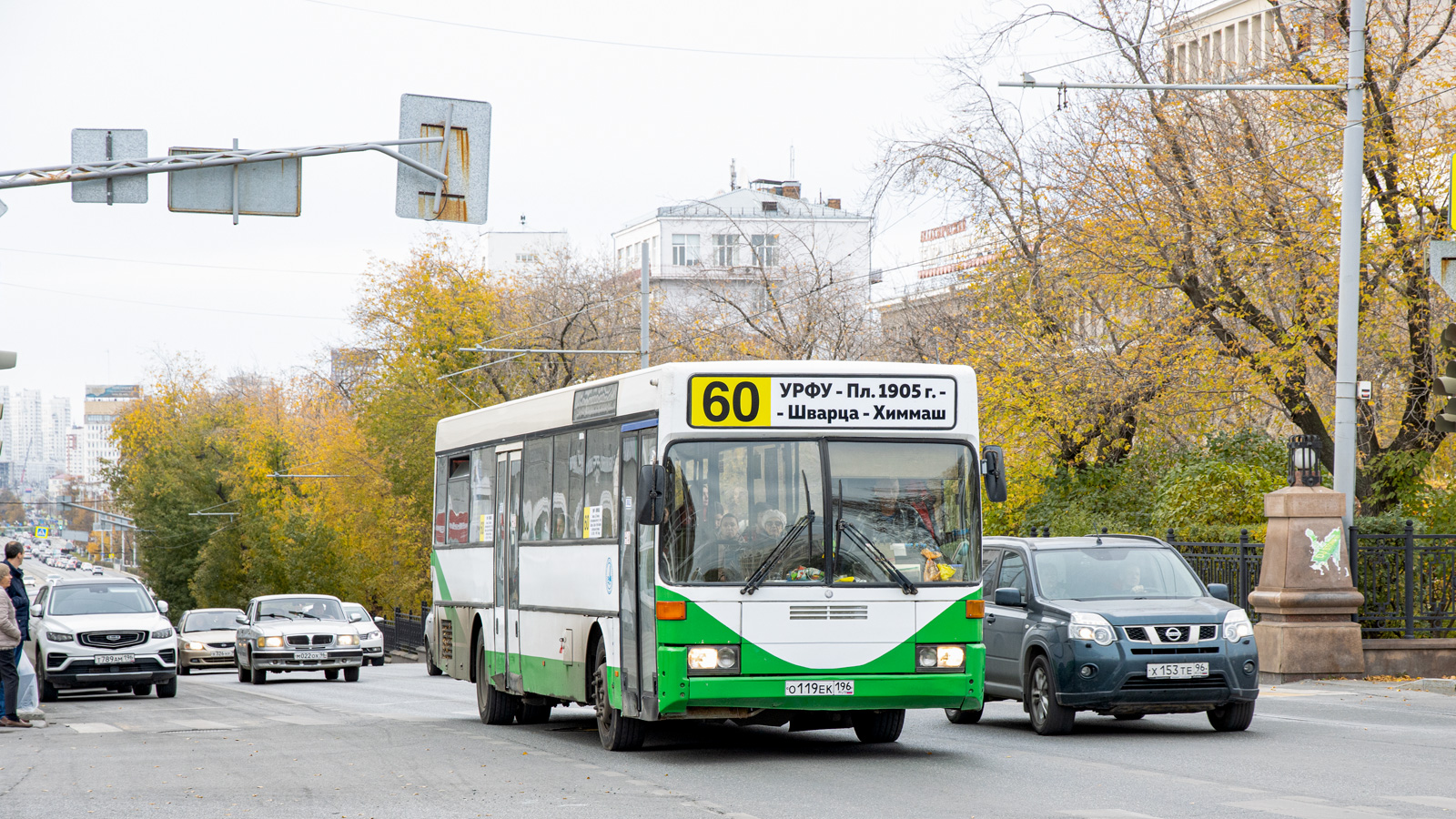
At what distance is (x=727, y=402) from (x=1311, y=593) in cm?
1151

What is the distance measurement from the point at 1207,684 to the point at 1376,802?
4.32 meters

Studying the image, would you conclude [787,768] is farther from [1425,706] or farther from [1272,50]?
[1272,50]

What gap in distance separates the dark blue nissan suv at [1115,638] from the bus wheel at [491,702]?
15.6 ft

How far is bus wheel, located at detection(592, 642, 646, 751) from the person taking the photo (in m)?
13.9

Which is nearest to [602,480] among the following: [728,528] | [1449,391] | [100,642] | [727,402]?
[727,402]

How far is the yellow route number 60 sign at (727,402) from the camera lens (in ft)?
42.7

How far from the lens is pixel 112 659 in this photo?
25188 mm

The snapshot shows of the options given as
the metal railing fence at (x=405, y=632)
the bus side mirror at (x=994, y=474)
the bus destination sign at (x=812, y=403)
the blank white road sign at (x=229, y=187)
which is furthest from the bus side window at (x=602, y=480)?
the metal railing fence at (x=405, y=632)

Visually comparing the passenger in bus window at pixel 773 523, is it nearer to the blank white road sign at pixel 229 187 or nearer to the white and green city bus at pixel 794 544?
the white and green city bus at pixel 794 544

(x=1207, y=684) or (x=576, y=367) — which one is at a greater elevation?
(x=576, y=367)

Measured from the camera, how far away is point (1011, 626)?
15984 mm

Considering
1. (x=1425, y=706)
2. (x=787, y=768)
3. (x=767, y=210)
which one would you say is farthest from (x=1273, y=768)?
(x=767, y=210)

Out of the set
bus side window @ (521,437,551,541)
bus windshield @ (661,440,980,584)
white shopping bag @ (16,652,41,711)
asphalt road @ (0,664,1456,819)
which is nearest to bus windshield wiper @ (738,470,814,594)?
bus windshield @ (661,440,980,584)

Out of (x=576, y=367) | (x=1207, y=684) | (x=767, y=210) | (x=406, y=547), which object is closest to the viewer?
(x=1207, y=684)
